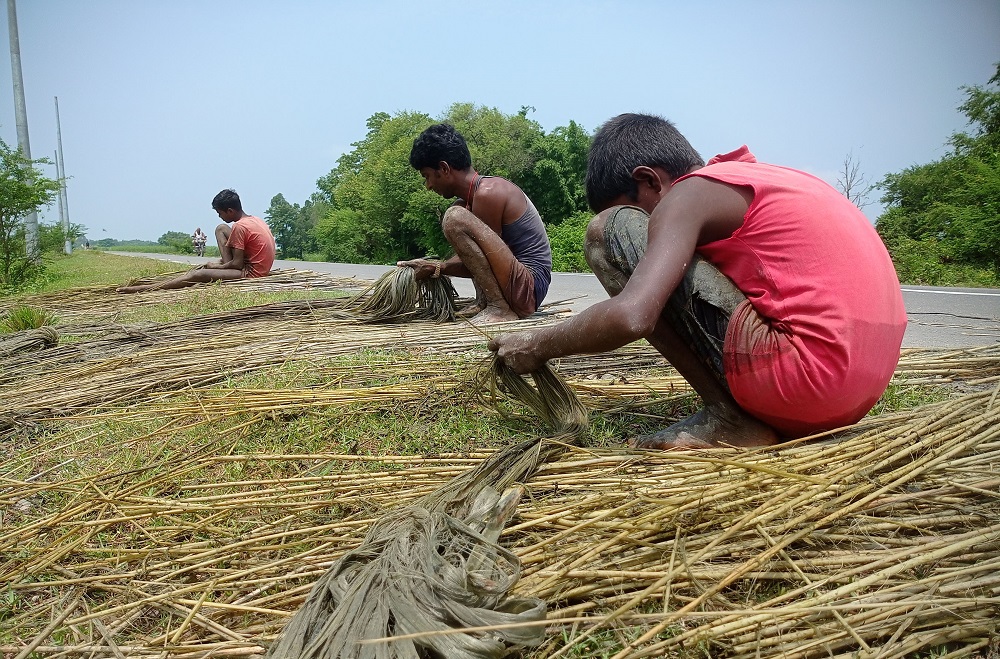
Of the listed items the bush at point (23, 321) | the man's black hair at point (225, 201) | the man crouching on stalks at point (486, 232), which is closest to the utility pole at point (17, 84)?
the man's black hair at point (225, 201)

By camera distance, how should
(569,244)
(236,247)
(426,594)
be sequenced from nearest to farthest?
1. (426,594)
2. (236,247)
3. (569,244)

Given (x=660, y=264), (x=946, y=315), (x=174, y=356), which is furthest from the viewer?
(x=946, y=315)

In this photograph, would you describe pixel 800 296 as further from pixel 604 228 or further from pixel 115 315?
pixel 115 315

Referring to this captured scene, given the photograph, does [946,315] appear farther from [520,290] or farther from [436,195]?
[436,195]

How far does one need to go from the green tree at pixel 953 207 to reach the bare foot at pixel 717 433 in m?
11.9

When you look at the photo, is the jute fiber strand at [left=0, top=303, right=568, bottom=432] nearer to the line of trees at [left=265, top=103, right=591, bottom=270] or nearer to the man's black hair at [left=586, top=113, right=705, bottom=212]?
the man's black hair at [left=586, top=113, right=705, bottom=212]

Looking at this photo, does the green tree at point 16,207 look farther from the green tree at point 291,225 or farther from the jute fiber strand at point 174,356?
the green tree at point 291,225

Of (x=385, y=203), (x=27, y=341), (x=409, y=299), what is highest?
(x=385, y=203)

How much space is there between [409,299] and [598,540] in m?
3.42

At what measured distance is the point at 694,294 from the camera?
187cm

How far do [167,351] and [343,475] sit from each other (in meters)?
2.27

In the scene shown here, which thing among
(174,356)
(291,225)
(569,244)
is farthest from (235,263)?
(291,225)

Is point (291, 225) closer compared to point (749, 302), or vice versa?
point (749, 302)

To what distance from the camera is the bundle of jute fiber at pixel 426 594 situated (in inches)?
39.9
